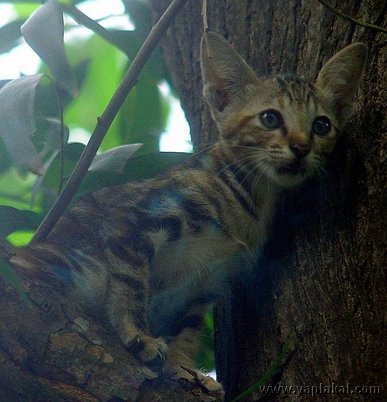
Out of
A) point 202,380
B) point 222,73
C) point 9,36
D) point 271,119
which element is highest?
point 9,36

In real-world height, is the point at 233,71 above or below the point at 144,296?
above

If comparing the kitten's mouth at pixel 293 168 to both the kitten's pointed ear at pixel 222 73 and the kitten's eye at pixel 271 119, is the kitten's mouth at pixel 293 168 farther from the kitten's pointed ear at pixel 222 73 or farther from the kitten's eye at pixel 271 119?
the kitten's pointed ear at pixel 222 73

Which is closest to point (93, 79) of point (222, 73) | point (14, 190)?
point (14, 190)

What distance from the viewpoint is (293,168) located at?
287 cm

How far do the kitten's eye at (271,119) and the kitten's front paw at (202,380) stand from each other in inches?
41.1

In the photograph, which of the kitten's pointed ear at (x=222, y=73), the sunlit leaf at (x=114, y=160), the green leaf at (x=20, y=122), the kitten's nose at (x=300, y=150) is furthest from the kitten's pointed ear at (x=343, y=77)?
the green leaf at (x=20, y=122)

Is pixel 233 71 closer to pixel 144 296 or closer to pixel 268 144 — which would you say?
pixel 268 144

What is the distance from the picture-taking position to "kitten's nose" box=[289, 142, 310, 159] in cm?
280

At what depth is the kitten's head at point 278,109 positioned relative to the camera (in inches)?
110

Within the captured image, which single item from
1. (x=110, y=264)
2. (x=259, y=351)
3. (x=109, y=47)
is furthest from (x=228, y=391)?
(x=109, y=47)

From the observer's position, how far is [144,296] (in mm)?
2869

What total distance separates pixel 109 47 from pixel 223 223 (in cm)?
162

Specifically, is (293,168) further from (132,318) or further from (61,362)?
(61,362)

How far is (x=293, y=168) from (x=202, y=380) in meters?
0.89
